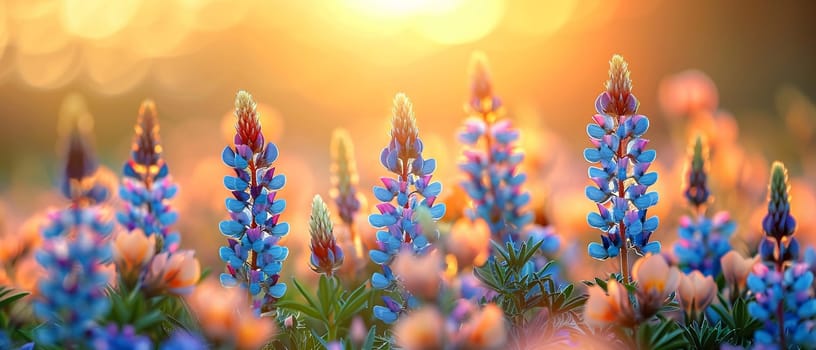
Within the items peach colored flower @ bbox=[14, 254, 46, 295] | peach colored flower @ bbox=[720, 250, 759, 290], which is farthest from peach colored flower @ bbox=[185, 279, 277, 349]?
peach colored flower @ bbox=[720, 250, 759, 290]

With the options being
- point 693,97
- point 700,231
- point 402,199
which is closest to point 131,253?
point 402,199

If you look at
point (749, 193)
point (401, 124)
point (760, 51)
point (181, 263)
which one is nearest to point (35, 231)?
point (181, 263)

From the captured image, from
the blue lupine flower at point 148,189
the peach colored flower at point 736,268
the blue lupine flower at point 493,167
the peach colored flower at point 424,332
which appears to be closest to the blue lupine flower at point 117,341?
the peach colored flower at point 424,332

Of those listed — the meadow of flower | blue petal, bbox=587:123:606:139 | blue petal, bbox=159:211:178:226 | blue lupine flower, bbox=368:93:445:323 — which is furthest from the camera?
blue petal, bbox=159:211:178:226

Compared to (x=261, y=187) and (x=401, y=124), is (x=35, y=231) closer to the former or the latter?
(x=261, y=187)

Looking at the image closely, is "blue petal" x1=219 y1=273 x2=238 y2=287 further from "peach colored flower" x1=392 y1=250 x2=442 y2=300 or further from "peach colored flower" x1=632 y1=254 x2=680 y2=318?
"peach colored flower" x1=632 y1=254 x2=680 y2=318

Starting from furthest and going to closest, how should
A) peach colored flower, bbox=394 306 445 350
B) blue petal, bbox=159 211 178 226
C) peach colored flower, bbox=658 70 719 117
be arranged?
1. peach colored flower, bbox=658 70 719 117
2. blue petal, bbox=159 211 178 226
3. peach colored flower, bbox=394 306 445 350
